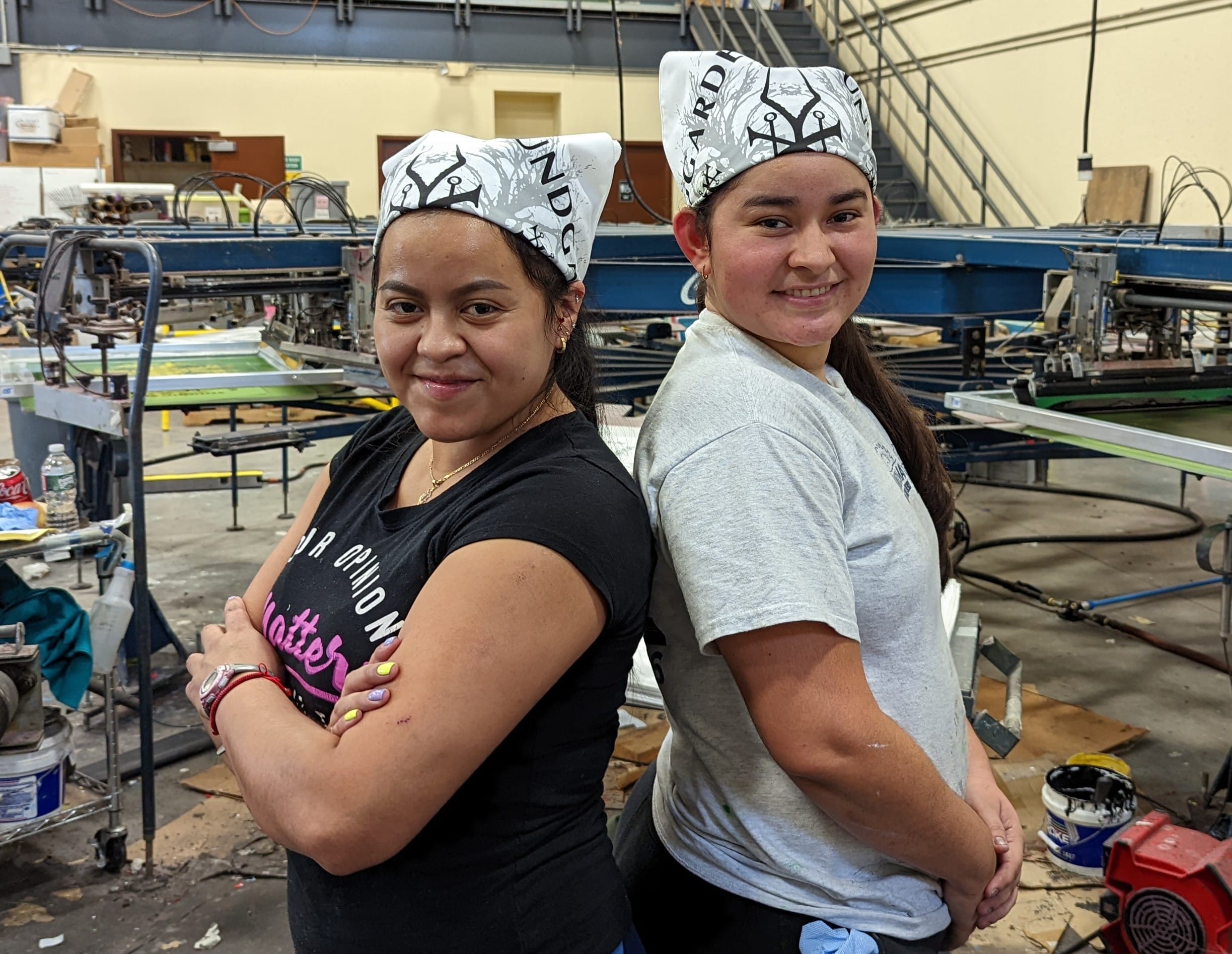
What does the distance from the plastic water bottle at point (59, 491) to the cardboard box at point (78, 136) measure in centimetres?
807

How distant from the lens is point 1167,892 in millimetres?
2053

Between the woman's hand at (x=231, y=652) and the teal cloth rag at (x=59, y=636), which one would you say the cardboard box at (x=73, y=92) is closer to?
the teal cloth rag at (x=59, y=636)

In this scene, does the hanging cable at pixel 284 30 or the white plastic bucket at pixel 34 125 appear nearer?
the white plastic bucket at pixel 34 125

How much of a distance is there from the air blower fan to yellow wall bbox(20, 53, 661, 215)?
940 cm

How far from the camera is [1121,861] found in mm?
2154

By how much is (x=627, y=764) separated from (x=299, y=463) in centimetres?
423

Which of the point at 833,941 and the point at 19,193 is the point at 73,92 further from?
the point at 833,941

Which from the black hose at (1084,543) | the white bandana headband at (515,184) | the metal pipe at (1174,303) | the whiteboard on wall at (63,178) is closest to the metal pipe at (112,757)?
the white bandana headband at (515,184)

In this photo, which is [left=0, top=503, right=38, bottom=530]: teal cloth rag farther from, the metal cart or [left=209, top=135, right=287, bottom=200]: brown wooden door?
[left=209, top=135, right=287, bottom=200]: brown wooden door

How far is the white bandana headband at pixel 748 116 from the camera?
0.99 m

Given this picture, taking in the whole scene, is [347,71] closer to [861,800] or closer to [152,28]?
[152,28]

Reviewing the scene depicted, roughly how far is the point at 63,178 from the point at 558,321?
926 centimetres

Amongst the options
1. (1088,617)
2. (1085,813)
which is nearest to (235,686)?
(1085,813)

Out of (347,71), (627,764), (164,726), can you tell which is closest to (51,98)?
(347,71)
